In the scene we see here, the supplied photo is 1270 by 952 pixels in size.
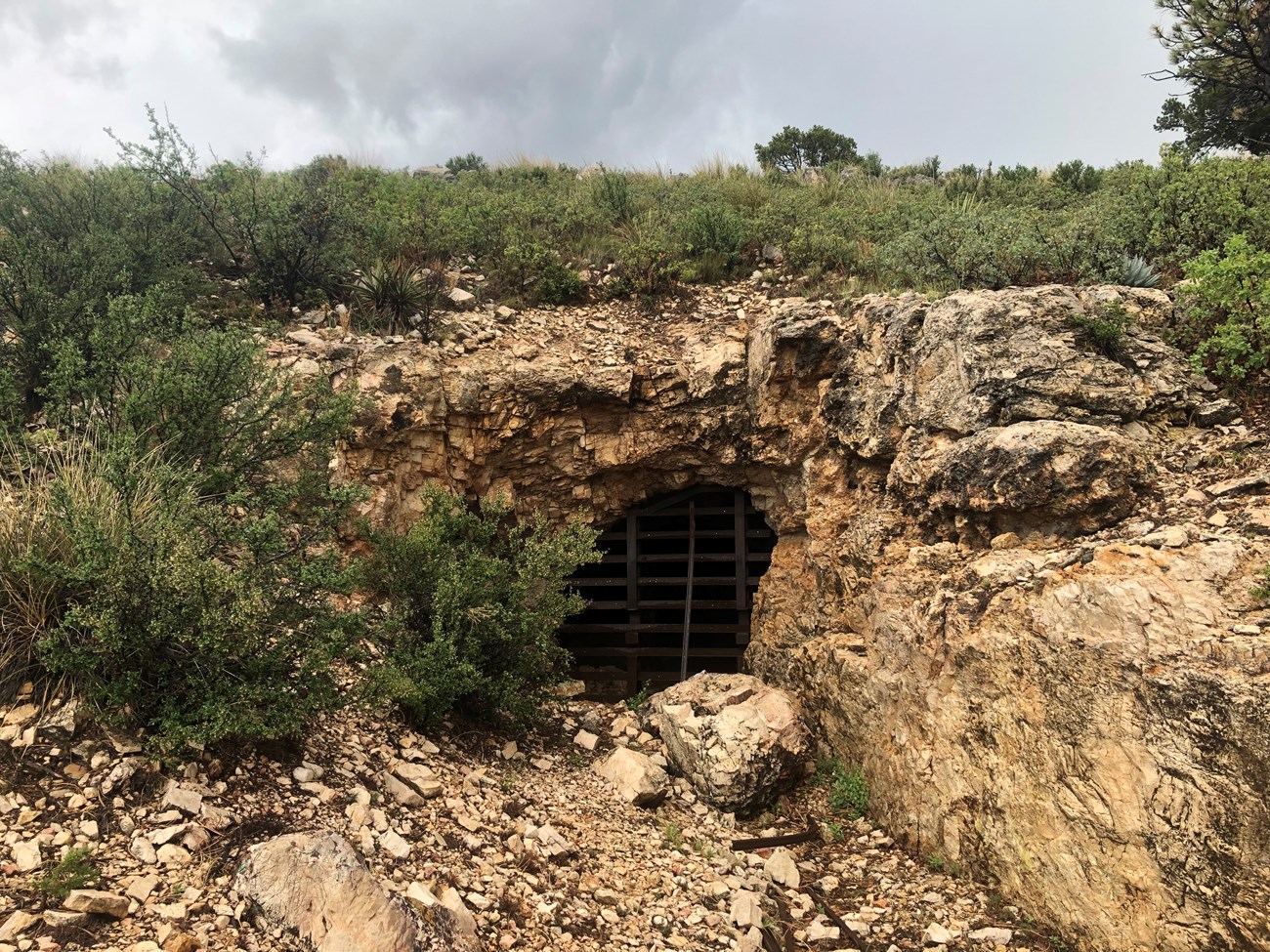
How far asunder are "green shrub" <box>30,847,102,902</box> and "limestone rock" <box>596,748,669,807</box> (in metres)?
3.29

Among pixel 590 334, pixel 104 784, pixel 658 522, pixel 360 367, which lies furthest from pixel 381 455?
pixel 104 784

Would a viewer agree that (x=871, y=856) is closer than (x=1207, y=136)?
Yes

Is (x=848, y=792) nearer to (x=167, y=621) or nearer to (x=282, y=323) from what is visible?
(x=167, y=621)

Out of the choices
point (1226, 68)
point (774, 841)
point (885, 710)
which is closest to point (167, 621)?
point (774, 841)

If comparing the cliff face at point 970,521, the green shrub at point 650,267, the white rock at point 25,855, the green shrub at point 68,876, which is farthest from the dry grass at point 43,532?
the green shrub at point 650,267

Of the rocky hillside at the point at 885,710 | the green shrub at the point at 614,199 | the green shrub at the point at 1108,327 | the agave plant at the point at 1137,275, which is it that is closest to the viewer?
the rocky hillside at the point at 885,710

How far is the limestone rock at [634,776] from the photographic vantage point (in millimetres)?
5238

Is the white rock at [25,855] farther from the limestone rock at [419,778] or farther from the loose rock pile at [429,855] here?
the limestone rock at [419,778]

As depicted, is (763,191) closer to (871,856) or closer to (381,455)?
(381,455)

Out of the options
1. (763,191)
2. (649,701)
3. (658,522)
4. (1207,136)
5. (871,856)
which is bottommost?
(871,856)

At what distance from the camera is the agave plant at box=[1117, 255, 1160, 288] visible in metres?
5.64

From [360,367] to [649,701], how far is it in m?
4.26

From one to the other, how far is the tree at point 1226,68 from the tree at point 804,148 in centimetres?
899

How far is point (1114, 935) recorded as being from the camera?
3.47m
